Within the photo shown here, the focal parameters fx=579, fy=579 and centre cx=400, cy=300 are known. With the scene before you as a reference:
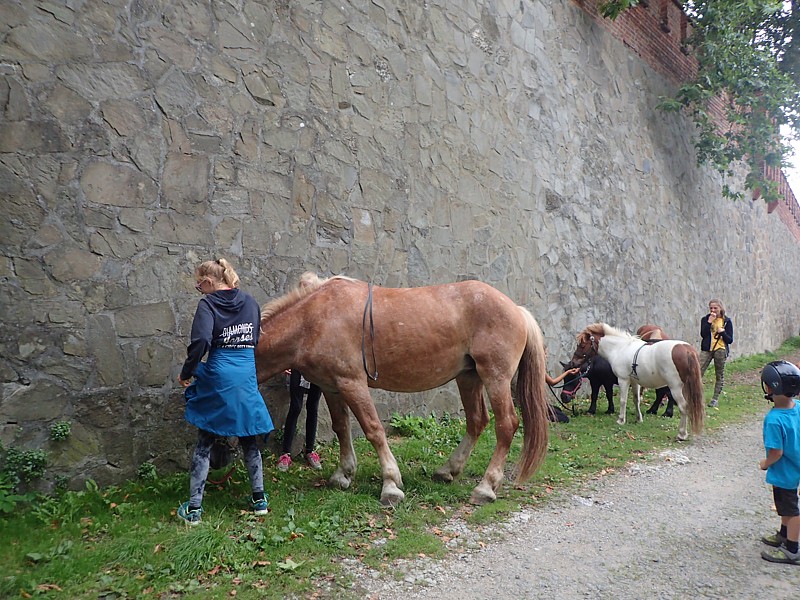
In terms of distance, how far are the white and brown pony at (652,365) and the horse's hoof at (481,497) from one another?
12.6ft

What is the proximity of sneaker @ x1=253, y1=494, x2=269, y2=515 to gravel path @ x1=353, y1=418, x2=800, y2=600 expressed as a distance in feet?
3.23

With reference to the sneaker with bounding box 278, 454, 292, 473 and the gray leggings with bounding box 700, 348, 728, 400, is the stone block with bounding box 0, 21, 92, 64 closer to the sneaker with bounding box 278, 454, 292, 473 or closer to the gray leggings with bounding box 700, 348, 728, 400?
the sneaker with bounding box 278, 454, 292, 473

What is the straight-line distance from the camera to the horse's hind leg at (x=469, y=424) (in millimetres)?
5145

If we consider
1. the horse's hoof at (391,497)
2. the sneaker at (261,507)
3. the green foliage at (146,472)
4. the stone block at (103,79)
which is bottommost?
the horse's hoof at (391,497)

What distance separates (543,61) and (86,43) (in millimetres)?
7797

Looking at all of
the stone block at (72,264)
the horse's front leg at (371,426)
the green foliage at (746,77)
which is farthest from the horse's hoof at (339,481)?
the green foliage at (746,77)

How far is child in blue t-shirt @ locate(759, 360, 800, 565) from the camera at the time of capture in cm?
368

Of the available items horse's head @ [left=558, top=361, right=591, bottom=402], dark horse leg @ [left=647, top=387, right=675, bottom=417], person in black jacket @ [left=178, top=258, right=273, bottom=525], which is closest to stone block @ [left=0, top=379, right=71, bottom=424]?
person in black jacket @ [left=178, top=258, right=273, bottom=525]

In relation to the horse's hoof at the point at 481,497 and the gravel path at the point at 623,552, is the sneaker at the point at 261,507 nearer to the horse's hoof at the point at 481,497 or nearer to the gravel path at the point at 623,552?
the gravel path at the point at 623,552

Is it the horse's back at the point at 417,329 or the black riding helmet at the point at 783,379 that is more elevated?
the horse's back at the point at 417,329

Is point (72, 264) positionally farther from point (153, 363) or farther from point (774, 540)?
point (774, 540)

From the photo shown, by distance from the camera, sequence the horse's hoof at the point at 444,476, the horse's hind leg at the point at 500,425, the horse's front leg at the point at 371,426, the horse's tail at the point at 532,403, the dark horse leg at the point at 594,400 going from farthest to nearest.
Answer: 1. the dark horse leg at the point at 594,400
2. the horse's hoof at the point at 444,476
3. the horse's tail at the point at 532,403
4. the horse's hind leg at the point at 500,425
5. the horse's front leg at the point at 371,426

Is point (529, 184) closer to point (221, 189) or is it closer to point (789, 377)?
point (221, 189)

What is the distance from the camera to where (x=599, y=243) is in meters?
11.4
